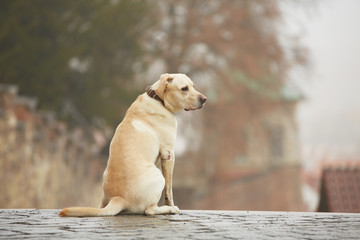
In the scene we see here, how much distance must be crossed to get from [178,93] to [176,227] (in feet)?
4.81

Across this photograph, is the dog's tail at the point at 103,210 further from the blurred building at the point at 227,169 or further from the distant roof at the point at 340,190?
the blurred building at the point at 227,169

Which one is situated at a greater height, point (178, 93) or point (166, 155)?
point (178, 93)

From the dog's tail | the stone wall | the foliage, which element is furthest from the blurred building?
the dog's tail

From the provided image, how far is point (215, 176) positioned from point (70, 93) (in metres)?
9.45

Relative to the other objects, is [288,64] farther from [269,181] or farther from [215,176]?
[269,181]

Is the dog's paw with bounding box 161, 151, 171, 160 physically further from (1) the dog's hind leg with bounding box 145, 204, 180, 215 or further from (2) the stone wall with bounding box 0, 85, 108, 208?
(2) the stone wall with bounding box 0, 85, 108, 208

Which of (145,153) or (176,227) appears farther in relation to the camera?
(145,153)

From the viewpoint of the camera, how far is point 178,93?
638 cm

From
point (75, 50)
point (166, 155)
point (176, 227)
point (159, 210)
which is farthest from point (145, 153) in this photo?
point (75, 50)

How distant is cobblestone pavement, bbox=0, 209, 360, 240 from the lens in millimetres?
4969

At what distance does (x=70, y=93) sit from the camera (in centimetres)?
2059

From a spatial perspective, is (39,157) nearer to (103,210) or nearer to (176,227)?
(103,210)

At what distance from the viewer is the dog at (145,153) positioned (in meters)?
6.11

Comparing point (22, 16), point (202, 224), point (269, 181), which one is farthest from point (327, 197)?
point (269, 181)
